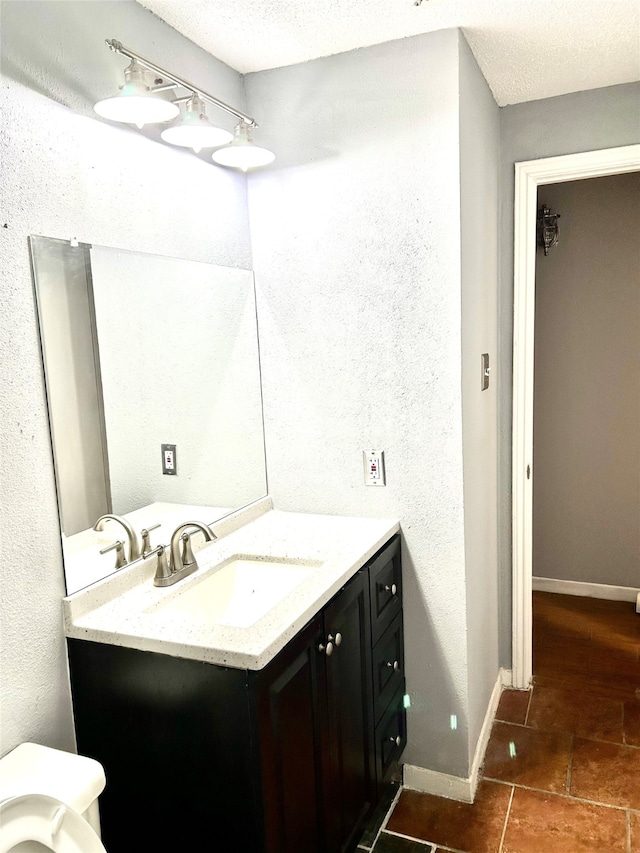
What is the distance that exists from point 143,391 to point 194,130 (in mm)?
712

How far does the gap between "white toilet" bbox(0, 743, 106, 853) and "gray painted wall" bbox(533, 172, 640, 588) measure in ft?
9.98

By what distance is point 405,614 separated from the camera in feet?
7.58

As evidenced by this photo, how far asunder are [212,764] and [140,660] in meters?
0.28

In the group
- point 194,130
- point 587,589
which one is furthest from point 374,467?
point 587,589

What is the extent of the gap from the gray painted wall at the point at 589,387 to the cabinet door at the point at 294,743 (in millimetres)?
2516

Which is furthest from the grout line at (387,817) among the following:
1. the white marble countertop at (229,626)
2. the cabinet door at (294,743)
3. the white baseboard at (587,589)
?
the white baseboard at (587,589)

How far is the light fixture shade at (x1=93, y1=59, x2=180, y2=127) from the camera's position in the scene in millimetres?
1512

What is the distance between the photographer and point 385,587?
2.13 meters

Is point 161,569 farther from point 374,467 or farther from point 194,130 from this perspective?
point 194,130

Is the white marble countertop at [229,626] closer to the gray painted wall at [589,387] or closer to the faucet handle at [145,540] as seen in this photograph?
the faucet handle at [145,540]

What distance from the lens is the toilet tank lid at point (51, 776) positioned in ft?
4.23

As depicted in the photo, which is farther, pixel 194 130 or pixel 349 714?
pixel 349 714

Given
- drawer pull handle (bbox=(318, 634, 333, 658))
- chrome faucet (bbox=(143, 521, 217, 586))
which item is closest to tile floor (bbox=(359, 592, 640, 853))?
drawer pull handle (bbox=(318, 634, 333, 658))

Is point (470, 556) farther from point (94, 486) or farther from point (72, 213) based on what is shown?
point (72, 213)
